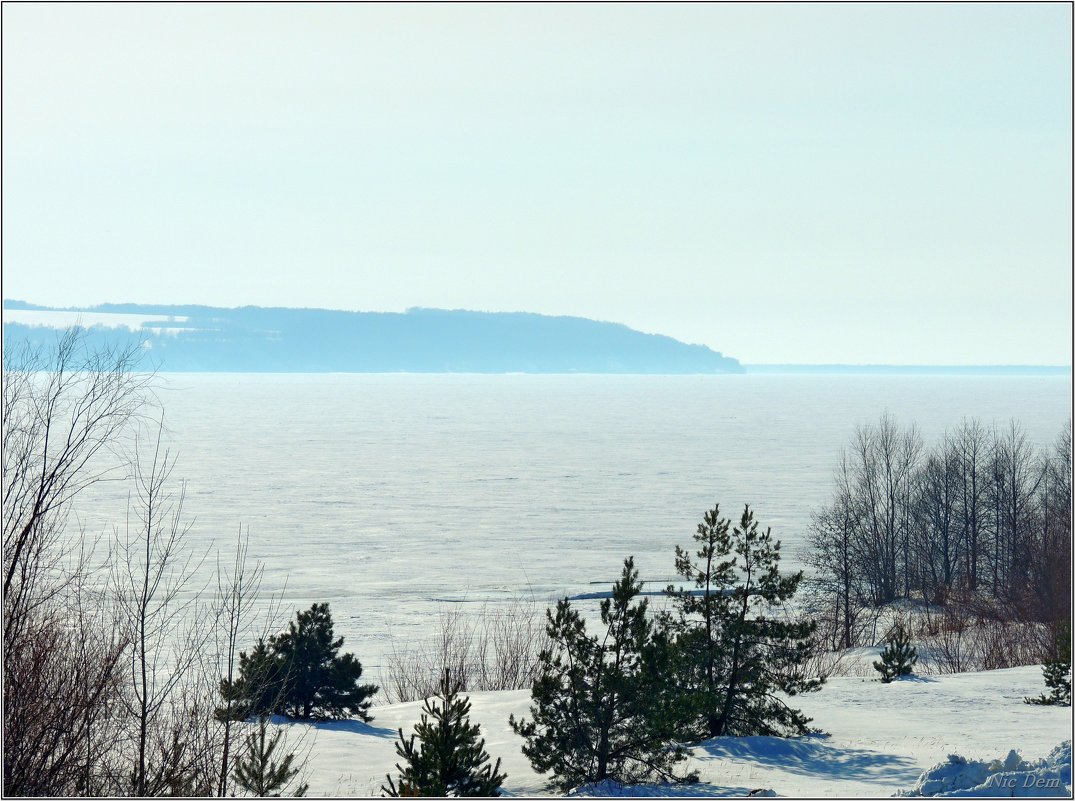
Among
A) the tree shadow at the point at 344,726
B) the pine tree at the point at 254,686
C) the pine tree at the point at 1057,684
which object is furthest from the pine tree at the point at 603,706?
the pine tree at the point at 1057,684

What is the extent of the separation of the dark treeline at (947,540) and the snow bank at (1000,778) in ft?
93.3

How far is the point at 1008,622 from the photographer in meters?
38.3

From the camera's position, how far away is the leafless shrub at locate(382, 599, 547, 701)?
26766 mm

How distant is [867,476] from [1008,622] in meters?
17.0

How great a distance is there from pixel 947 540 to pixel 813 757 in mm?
39855

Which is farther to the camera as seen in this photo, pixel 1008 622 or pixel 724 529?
pixel 1008 622

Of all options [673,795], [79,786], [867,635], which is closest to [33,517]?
[79,786]

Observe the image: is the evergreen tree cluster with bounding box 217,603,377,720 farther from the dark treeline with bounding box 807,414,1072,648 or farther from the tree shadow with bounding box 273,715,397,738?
the dark treeline with bounding box 807,414,1072,648

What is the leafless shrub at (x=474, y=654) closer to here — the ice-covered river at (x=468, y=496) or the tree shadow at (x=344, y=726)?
the ice-covered river at (x=468, y=496)

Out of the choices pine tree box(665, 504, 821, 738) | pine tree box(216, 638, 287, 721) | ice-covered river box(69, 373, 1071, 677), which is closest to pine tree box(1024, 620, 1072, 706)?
pine tree box(665, 504, 821, 738)

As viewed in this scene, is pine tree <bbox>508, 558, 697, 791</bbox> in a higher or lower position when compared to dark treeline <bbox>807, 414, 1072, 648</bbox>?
higher

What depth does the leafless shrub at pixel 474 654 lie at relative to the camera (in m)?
26.8

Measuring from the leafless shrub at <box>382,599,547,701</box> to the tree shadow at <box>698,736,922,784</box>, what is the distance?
951cm

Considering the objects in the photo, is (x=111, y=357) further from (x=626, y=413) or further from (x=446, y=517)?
(x=626, y=413)
